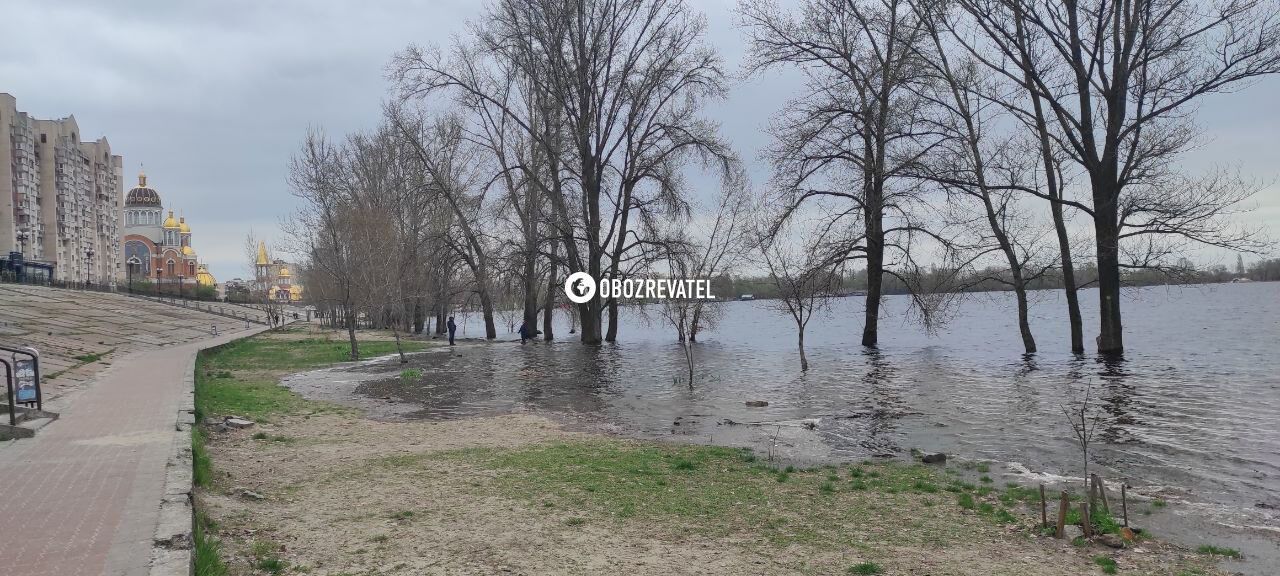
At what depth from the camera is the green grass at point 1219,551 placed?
6398 millimetres

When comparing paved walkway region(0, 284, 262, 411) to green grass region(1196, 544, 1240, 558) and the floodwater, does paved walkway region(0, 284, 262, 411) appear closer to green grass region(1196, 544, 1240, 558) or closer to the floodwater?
the floodwater

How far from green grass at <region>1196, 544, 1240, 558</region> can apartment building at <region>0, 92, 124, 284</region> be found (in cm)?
8152

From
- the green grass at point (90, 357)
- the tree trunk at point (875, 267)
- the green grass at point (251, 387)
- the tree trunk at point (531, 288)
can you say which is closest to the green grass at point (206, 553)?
the green grass at point (251, 387)

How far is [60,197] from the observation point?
86.9 m

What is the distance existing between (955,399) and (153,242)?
11914 cm

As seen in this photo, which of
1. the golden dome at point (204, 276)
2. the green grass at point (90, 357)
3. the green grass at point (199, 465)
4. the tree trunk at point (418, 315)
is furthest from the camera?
the golden dome at point (204, 276)

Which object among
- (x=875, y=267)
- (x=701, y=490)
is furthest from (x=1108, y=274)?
(x=701, y=490)

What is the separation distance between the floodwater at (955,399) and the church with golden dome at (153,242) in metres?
95.3

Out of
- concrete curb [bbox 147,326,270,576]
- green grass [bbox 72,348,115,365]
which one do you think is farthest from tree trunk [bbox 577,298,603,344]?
concrete curb [bbox 147,326,270,576]

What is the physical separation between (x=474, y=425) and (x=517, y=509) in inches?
245

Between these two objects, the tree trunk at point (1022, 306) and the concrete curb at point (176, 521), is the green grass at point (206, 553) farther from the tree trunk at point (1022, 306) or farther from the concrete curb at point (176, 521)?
the tree trunk at point (1022, 306)

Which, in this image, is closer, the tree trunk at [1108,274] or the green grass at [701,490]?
the green grass at [701,490]

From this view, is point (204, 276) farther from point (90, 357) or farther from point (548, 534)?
point (548, 534)

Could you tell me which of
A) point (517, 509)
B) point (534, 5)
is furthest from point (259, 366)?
point (517, 509)
